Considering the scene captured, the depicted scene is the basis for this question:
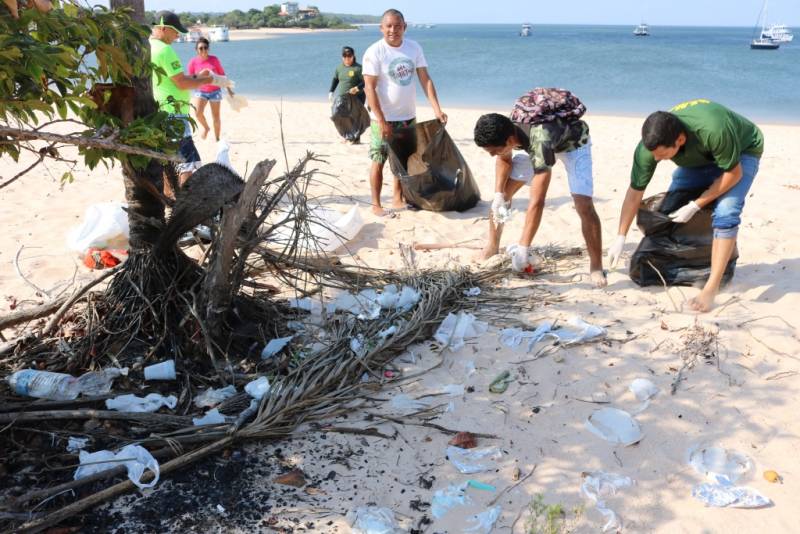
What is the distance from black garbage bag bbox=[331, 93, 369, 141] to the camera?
7.37 meters

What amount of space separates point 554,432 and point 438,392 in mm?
511

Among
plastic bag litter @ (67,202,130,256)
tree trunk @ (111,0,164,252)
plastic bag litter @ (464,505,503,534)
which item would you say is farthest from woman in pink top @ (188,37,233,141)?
plastic bag litter @ (464,505,503,534)

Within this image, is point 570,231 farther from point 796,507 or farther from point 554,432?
point 796,507

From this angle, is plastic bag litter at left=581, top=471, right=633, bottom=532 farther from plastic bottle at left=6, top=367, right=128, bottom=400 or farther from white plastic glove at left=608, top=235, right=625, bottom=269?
plastic bottle at left=6, top=367, right=128, bottom=400

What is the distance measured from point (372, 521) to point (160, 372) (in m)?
1.21

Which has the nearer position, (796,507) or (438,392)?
(796,507)

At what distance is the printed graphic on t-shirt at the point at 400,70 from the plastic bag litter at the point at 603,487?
11.2 ft

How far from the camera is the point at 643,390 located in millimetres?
2705

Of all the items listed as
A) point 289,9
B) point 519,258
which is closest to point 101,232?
point 519,258

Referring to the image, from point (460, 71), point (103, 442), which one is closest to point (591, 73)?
point (460, 71)

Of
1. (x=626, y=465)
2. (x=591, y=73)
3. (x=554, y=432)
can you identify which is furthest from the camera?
(x=591, y=73)

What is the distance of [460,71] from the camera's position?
24.5 meters

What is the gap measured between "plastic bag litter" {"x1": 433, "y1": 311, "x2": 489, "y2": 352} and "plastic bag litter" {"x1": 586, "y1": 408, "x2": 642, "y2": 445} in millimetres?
741

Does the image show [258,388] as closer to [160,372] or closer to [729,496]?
[160,372]
